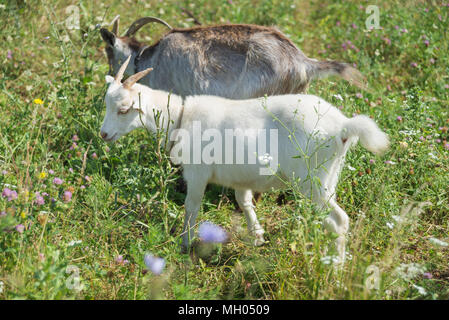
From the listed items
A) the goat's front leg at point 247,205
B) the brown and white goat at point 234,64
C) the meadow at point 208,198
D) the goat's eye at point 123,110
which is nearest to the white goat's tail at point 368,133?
the meadow at point 208,198

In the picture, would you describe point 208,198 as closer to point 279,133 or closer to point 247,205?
point 247,205

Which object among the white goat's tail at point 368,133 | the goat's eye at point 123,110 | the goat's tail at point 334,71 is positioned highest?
the goat's tail at point 334,71

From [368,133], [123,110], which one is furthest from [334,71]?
[123,110]

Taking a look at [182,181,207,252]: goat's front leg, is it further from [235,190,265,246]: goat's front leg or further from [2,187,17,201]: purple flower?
[2,187,17,201]: purple flower

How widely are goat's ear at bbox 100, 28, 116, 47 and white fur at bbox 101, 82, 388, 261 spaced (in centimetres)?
168

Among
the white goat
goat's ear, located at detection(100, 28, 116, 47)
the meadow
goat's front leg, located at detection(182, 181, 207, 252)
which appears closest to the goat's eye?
the white goat

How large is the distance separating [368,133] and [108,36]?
3197 millimetres

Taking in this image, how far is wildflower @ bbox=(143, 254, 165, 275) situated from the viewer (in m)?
2.63

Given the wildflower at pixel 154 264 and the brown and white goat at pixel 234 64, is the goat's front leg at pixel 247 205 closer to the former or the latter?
the brown and white goat at pixel 234 64

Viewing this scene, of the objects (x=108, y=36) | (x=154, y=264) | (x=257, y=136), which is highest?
(x=108, y=36)

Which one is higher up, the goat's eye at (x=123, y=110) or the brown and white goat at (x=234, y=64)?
the brown and white goat at (x=234, y=64)

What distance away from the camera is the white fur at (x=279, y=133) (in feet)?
10.4

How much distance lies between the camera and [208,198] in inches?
169

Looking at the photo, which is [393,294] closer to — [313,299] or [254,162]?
[313,299]
